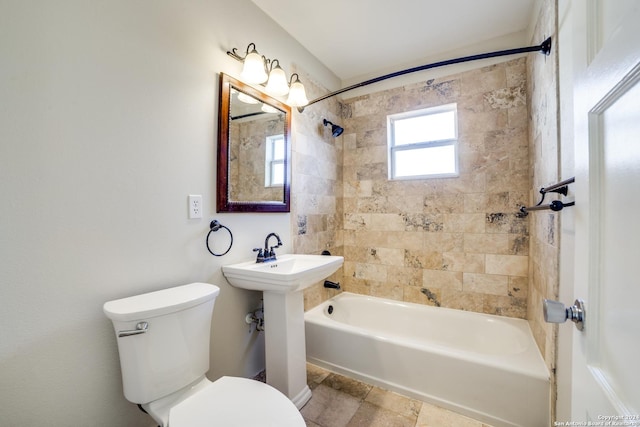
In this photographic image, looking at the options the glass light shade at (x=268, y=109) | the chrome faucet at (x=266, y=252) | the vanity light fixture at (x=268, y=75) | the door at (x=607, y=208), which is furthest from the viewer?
the glass light shade at (x=268, y=109)

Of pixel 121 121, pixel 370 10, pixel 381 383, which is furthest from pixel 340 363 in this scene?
pixel 370 10

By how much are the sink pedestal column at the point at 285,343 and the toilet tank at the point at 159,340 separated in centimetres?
46

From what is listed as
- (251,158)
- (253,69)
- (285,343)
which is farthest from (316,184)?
(285,343)

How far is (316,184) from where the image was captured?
2.40 metres

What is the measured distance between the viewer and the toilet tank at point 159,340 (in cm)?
99

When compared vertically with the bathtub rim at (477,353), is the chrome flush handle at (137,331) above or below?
above

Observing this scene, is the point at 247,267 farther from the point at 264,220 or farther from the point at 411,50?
the point at 411,50

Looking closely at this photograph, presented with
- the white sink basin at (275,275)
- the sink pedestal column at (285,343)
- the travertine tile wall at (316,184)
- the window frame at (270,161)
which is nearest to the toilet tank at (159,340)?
the white sink basin at (275,275)

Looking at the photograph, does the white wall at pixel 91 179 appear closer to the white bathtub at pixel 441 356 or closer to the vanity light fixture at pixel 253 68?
the vanity light fixture at pixel 253 68

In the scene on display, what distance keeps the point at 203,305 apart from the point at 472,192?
2158 millimetres

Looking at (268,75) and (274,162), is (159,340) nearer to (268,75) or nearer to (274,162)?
(274,162)

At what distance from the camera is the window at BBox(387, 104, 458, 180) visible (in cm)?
234

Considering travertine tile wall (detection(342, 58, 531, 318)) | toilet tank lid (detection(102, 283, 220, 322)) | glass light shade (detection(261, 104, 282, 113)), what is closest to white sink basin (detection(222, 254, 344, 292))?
toilet tank lid (detection(102, 283, 220, 322))

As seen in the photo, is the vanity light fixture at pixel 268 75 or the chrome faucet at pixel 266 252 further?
the chrome faucet at pixel 266 252
